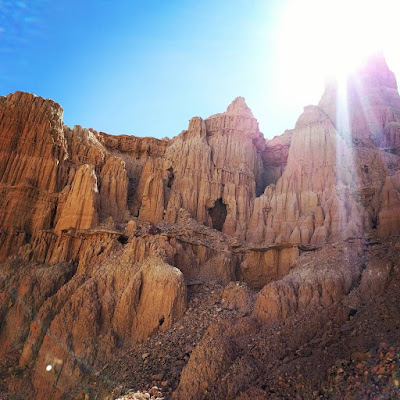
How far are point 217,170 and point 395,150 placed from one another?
20187mm

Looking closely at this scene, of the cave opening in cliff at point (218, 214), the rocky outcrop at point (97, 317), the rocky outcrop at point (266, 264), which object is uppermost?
the cave opening in cliff at point (218, 214)

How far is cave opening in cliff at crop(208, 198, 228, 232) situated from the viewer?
135 feet

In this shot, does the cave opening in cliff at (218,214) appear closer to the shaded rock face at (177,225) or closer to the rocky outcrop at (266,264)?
the shaded rock face at (177,225)

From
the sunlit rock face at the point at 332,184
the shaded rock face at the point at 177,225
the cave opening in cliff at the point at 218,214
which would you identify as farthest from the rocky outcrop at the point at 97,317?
the cave opening in cliff at the point at 218,214

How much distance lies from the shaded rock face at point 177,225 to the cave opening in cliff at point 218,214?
15 centimetres

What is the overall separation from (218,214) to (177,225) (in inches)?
286

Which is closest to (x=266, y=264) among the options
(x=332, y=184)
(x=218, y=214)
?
(x=332, y=184)

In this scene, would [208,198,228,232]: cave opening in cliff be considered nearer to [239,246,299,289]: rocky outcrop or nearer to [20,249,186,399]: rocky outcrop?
[239,246,299,289]: rocky outcrop

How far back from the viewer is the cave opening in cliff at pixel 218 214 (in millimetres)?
41125

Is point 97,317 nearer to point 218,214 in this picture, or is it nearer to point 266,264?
point 266,264

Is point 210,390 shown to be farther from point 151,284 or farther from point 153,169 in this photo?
point 153,169

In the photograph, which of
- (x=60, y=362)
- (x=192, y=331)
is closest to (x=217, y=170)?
(x=192, y=331)

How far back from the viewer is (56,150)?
3675cm

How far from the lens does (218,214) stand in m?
41.5
